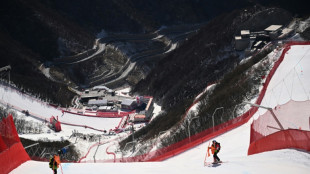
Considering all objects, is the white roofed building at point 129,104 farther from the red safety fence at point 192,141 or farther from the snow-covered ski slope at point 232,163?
the red safety fence at point 192,141

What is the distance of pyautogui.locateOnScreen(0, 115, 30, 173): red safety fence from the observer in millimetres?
25484

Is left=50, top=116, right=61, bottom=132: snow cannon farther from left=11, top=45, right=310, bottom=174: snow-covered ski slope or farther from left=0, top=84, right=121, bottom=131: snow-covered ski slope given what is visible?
left=11, top=45, right=310, bottom=174: snow-covered ski slope

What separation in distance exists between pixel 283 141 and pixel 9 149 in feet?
55.2

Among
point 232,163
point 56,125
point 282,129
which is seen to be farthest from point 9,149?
point 56,125

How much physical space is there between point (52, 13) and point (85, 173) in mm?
101680

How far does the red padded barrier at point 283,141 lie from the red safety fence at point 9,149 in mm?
15185

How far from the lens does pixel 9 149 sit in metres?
26.3

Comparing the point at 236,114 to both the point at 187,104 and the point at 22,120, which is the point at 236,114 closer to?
the point at 187,104

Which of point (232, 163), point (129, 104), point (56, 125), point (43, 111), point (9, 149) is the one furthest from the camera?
point (129, 104)

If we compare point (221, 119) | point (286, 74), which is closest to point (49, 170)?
point (221, 119)

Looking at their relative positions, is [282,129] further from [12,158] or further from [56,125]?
[56,125]

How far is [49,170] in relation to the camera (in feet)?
85.6

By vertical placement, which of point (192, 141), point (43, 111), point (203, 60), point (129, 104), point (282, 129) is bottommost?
point (192, 141)

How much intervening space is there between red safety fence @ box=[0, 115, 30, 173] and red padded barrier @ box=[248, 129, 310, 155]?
49.8ft
